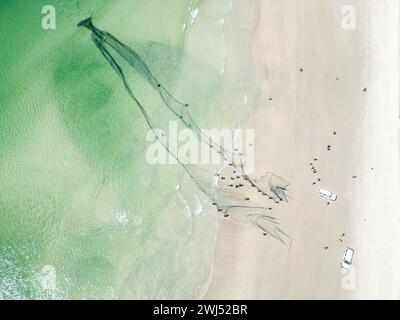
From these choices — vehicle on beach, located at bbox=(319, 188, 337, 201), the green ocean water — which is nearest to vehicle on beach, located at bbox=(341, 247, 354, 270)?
vehicle on beach, located at bbox=(319, 188, 337, 201)

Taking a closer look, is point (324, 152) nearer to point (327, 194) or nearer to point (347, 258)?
point (327, 194)

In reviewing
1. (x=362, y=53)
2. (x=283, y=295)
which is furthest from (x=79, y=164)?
(x=362, y=53)

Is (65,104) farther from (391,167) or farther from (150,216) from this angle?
(391,167)

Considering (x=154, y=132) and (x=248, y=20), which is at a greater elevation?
(x=248, y=20)

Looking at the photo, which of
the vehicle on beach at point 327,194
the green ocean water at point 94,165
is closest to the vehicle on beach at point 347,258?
the vehicle on beach at point 327,194

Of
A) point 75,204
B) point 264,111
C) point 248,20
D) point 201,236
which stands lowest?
point 201,236
